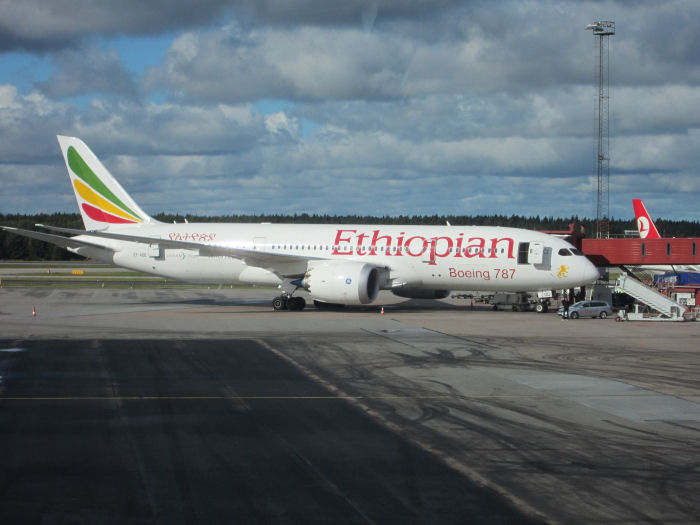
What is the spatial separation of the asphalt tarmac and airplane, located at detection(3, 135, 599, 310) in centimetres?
921

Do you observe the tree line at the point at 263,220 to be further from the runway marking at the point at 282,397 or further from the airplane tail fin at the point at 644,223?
the runway marking at the point at 282,397

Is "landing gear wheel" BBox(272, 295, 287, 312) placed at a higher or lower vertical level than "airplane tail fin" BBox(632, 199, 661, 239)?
lower

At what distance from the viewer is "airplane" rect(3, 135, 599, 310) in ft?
128

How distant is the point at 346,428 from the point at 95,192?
36.3 metres

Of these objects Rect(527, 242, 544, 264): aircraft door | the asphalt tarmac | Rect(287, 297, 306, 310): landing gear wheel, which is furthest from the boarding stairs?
A: Rect(287, 297, 306, 310): landing gear wheel

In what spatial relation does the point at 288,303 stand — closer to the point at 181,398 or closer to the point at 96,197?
the point at 96,197

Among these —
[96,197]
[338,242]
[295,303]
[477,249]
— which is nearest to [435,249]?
[477,249]

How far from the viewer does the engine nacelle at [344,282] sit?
37531 mm

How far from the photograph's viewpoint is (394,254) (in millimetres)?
41031

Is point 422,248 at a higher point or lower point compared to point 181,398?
higher

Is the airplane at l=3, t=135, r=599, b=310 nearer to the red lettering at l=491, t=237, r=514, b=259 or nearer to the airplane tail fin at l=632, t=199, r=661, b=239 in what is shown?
the red lettering at l=491, t=237, r=514, b=259

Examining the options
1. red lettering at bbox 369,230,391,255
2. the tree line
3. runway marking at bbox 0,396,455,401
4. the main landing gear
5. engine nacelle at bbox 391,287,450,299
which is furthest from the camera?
the tree line

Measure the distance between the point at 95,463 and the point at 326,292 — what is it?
26570 millimetres

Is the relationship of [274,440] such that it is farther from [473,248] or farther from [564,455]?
[473,248]
